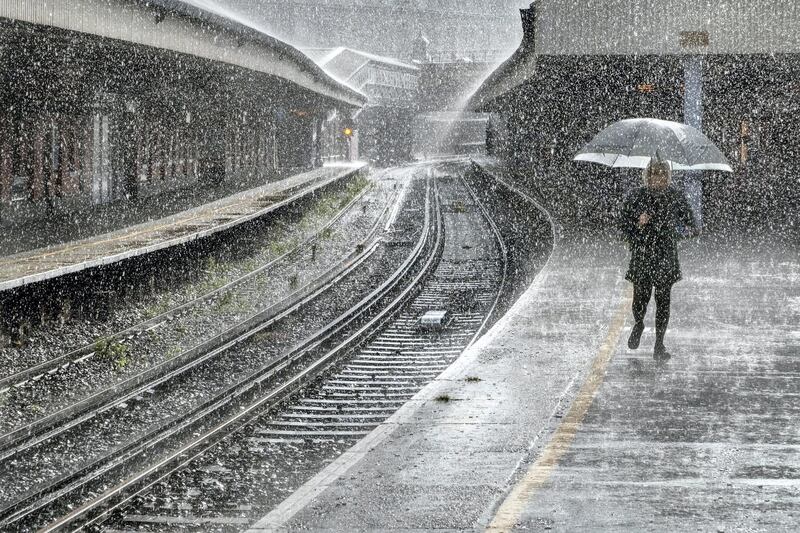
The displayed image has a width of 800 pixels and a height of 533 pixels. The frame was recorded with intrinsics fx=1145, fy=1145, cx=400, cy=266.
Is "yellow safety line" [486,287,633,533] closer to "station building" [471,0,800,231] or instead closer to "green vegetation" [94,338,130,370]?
"green vegetation" [94,338,130,370]

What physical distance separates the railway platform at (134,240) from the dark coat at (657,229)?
6.89 metres

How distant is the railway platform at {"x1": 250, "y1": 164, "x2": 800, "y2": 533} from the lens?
18.0 feet

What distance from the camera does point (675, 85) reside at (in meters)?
30.2

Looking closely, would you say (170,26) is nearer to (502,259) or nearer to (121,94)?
(121,94)

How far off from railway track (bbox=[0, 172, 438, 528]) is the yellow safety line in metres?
2.61

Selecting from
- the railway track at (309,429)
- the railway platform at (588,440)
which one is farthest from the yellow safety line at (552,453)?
the railway track at (309,429)

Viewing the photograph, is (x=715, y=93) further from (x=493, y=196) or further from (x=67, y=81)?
(x=67, y=81)

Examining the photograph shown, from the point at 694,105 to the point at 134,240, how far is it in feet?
39.7

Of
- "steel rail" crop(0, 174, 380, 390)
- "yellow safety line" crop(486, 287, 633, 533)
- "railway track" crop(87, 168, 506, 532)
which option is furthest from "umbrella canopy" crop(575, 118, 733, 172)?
"steel rail" crop(0, 174, 380, 390)

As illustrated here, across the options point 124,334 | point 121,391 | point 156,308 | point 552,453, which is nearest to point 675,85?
point 156,308

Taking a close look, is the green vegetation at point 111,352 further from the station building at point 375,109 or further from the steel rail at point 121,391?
the station building at point 375,109

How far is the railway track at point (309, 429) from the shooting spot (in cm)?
686

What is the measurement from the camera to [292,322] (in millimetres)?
15289

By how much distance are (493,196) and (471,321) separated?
22.4 m
